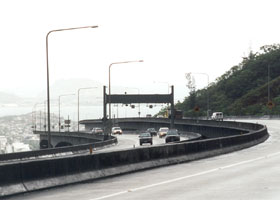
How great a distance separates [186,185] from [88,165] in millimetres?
3325

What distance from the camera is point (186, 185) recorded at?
16062mm


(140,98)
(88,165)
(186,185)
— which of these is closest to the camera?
(186,185)

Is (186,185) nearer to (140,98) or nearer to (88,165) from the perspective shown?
(88,165)

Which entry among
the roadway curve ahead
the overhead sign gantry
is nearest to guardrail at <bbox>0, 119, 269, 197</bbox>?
the roadway curve ahead

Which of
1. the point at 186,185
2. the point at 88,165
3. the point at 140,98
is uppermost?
the point at 140,98

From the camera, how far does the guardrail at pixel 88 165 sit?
14664 mm

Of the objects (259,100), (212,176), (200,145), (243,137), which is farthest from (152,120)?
(212,176)

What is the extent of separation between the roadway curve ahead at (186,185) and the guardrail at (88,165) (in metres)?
0.32

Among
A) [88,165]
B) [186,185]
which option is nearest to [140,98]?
[88,165]

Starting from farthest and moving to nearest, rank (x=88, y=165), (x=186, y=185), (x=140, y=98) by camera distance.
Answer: (x=140, y=98) → (x=88, y=165) → (x=186, y=185)

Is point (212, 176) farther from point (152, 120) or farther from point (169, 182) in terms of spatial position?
point (152, 120)

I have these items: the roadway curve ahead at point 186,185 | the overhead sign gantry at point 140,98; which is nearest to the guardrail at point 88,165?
the roadway curve ahead at point 186,185

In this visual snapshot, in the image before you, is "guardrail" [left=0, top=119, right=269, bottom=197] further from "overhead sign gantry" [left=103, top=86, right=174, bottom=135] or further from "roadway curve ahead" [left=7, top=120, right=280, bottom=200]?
"overhead sign gantry" [left=103, top=86, right=174, bottom=135]

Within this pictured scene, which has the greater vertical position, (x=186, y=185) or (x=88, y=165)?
(x=88, y=165)
